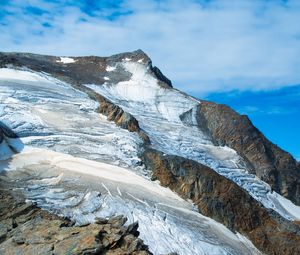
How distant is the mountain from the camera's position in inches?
1086

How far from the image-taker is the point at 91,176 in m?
30.0

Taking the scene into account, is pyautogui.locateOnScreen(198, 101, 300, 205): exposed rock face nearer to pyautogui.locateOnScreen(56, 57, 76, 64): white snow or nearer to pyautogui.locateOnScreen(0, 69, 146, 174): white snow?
pyautogui.locateOnScreen(0, 69, 146, 174): white snow

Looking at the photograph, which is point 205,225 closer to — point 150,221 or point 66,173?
point 150,221

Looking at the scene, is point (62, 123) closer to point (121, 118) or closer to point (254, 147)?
point (121, 118)

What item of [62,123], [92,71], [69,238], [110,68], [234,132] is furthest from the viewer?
[110,68]

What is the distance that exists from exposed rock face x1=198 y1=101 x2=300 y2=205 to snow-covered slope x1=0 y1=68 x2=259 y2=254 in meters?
12.4

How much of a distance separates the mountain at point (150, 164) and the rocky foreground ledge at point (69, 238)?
89 cm

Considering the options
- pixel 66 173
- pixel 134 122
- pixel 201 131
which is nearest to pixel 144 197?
pixel 66 173

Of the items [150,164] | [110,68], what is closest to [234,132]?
[150,164]

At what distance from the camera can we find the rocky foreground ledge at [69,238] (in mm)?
16906

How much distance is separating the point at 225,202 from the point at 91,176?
8281 millimetres

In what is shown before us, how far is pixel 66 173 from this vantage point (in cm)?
2964

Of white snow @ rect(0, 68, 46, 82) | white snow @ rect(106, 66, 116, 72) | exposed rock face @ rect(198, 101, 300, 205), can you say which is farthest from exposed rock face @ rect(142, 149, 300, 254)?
white snow @ rect(106, 66, 116, 72)

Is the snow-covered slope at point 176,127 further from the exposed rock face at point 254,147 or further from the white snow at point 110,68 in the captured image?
the exposed rock face at point 254,147
